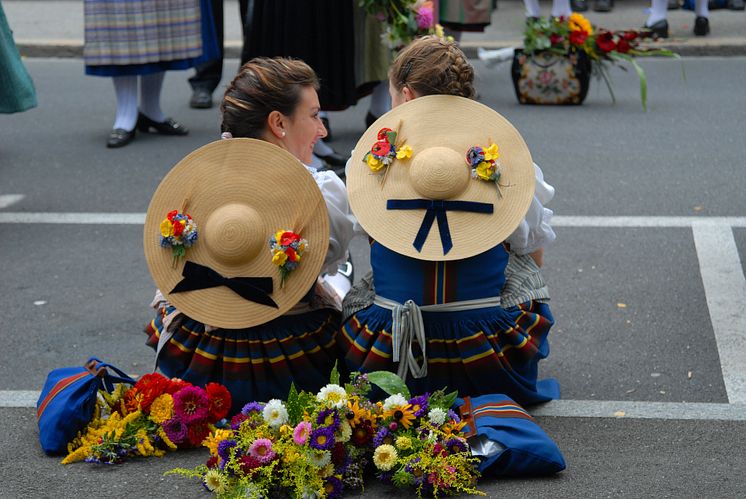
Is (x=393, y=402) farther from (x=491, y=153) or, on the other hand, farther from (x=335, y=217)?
(x=491, y=153)

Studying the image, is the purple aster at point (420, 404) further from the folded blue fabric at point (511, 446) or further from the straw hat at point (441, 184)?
the straw hat at point (441, 184)

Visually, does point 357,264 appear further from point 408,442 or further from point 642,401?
point 408,442

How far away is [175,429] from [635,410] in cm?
145

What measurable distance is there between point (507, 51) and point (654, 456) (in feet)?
17.7

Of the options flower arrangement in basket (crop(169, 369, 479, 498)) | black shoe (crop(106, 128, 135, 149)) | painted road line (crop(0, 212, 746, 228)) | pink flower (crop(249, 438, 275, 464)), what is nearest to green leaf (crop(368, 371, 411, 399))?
flower arrangement in basket (crop(169, 369, 479, 498))

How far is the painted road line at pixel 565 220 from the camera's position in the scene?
5547 millimetres

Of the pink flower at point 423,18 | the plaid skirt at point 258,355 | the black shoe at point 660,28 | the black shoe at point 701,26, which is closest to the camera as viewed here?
the plaid skirt at point 258,355

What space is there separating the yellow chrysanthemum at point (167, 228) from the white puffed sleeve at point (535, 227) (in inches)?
40.5

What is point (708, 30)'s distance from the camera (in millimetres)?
10305

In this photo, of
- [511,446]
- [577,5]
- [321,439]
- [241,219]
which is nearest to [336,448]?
[321,439]

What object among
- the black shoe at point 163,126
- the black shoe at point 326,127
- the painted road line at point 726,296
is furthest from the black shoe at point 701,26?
the painted road line at point 726,296

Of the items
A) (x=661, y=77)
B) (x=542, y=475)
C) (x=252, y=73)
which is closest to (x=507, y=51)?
(x=661, y=77)

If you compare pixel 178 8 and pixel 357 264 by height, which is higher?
pixel 178 8

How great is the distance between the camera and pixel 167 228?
10.9ft
